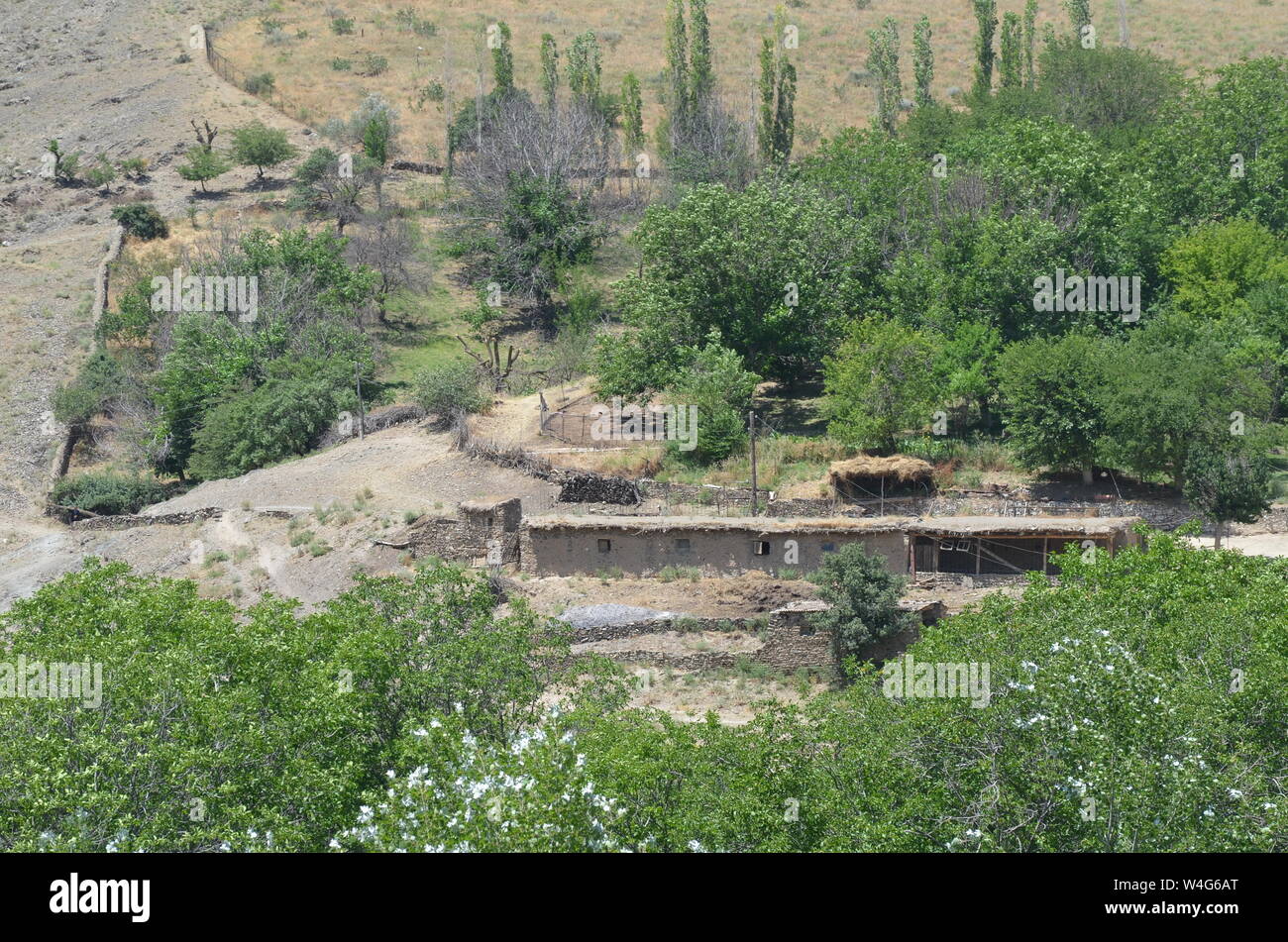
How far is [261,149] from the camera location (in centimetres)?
6844

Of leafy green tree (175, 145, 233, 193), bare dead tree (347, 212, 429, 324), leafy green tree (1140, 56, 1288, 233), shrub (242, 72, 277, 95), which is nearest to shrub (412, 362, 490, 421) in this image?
bare dead tree (347, 212, 429, 324)

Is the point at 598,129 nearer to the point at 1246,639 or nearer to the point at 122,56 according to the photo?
the point at 122,56

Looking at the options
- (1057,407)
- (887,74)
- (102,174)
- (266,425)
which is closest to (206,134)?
(102,174)

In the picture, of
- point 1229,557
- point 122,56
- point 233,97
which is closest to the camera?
point 1229,557

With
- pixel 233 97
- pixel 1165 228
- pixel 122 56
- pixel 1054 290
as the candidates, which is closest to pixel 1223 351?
pixel 1054 290

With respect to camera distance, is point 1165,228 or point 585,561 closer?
point 585,561

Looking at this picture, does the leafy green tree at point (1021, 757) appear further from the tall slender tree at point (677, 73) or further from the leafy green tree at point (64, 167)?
the leafy green tree at point (64, 167)

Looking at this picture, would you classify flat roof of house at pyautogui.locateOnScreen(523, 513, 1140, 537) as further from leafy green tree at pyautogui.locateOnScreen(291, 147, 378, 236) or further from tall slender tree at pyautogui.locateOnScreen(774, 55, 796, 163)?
tall slender tree at pyautogui.locateOnScreen(774, 55, 796, 163)

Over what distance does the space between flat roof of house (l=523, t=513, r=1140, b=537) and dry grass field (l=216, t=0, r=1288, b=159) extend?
132 ft

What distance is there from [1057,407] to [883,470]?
4929 mm

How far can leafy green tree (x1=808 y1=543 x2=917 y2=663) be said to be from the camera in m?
30.7

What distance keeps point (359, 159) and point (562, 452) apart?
29.2 meters

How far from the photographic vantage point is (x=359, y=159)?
65.2 metres

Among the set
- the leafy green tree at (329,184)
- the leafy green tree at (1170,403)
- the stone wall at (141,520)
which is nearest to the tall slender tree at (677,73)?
the leafy green tree at (329,184)
